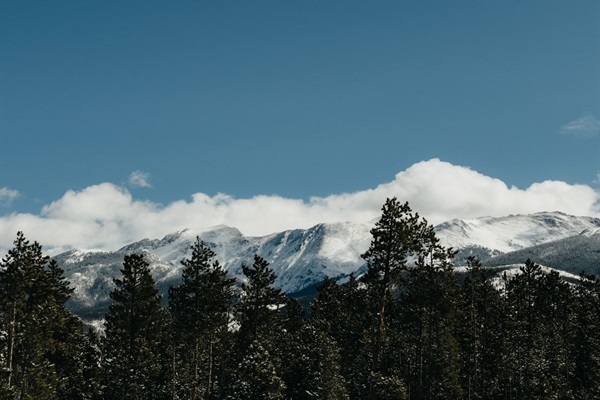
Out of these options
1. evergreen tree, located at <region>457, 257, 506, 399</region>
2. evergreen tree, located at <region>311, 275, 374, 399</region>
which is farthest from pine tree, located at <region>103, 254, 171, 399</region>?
evergreen tree, located at <region>457, 257, 506, 399</region>

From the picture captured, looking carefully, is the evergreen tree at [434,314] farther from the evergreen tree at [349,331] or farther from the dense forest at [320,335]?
the evergreen tree at [349,331]

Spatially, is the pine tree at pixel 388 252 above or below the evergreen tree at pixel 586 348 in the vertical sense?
above

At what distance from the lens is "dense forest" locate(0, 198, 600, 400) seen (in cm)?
4666

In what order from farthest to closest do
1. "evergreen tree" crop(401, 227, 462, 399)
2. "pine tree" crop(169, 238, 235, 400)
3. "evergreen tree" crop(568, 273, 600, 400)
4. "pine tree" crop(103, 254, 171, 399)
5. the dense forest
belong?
"evergreen tree" crop(568, 273, 600, 400), "pine tree" crop(103, 254, 171, 399), "pine tree" crop(169, 238, 235, 400), "evergreen tree" crop(401, 227, 462, 399), the dense forest

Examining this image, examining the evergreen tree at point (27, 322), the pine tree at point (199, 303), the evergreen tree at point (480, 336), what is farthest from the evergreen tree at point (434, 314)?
the evergreen tree at point (27, 322)

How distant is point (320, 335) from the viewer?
5669 cm

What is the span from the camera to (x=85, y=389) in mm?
66938

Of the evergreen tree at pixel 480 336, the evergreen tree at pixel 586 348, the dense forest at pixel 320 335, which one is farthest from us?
the evergreen tree at pixel 586 348

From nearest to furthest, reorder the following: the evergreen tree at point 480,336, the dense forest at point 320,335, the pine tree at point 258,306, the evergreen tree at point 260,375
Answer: the evergreen tree at point 260,375 → the dense forest at point 320,335 → the pine tree at point 258,306 → the evergreen tree at point 480,336

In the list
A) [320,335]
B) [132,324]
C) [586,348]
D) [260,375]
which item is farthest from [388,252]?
[586,348]

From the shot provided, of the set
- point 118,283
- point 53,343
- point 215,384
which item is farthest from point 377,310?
point 215,384

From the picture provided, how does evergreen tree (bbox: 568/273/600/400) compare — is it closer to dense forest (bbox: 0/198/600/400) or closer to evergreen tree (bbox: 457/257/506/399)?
dense forest (bbox: 0/198/600/400)

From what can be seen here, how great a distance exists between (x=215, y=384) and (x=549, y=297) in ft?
130

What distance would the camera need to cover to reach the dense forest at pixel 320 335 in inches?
1837
